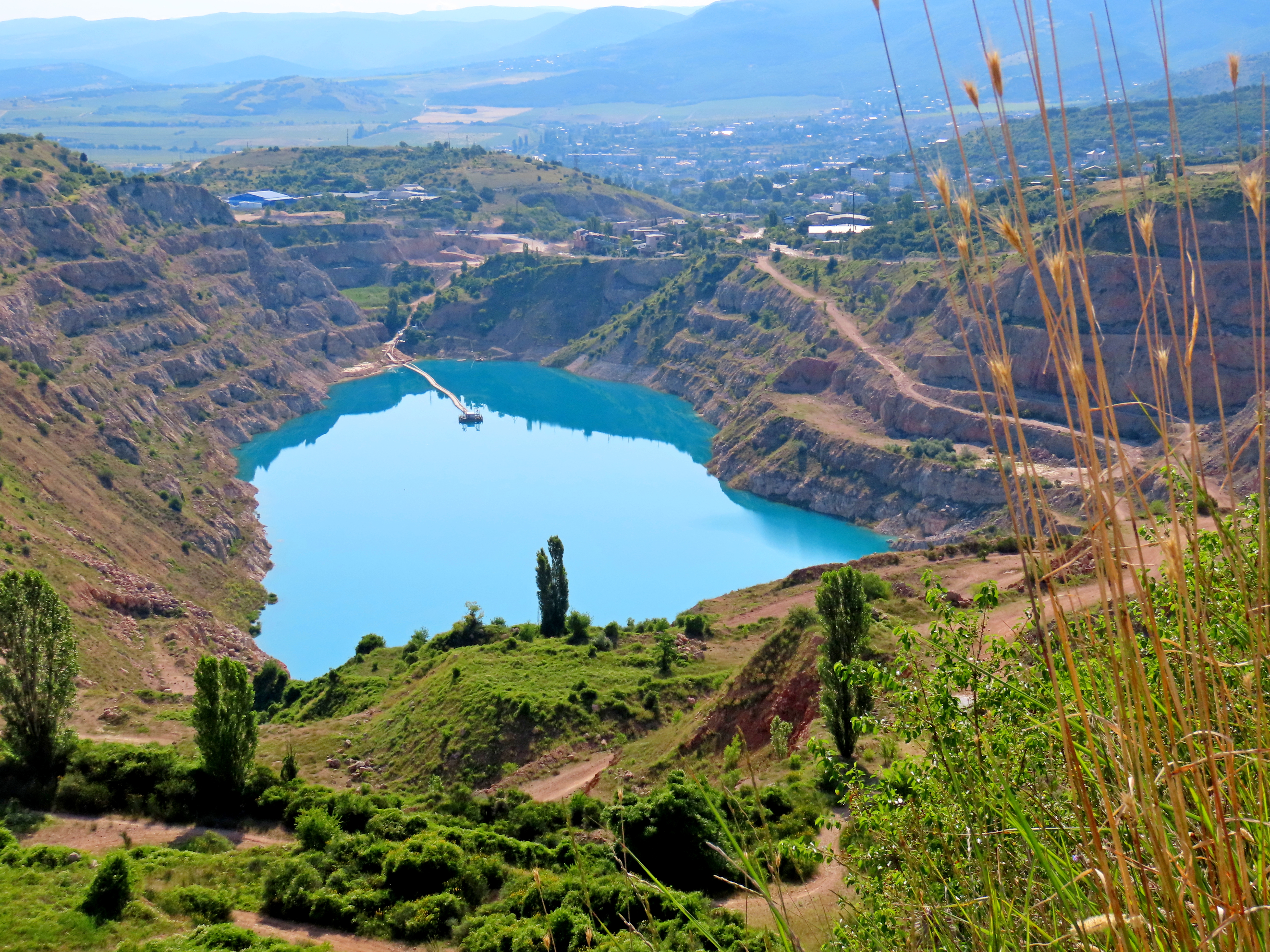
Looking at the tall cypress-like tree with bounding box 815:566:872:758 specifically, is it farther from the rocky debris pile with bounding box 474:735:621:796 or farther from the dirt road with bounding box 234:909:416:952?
the dirt road with bounding box 234:909:416:952

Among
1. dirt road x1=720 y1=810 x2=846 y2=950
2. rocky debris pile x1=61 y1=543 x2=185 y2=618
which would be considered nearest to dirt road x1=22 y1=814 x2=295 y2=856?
dirt road x1=720 y1=810 x2=846 y2=950

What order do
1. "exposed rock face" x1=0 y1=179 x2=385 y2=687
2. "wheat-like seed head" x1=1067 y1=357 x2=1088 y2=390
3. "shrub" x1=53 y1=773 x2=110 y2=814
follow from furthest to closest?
"exposed rock face" x1=0 y1=179 x2=385 y2=687, "shrub" x1=53 y1=773 x2=110 y2=814, "wheat-like seed head" x1=1067 y1=357 x2=1088 y2=390

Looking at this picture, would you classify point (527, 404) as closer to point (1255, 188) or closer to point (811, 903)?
point (811, 903)

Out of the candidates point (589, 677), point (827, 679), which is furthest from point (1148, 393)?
point (827, 679)

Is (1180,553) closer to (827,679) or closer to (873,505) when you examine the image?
(827,679)

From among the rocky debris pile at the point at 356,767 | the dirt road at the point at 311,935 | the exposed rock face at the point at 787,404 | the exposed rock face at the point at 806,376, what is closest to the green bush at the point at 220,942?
the dirt road at the point at 311,935

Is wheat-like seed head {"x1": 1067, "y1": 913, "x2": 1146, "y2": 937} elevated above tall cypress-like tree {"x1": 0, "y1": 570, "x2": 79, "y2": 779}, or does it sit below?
above

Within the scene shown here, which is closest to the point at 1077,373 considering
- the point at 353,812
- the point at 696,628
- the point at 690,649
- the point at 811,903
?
the point at 811,903
